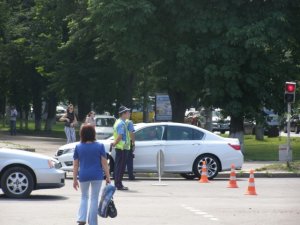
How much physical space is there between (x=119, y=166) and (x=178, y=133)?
163 inches

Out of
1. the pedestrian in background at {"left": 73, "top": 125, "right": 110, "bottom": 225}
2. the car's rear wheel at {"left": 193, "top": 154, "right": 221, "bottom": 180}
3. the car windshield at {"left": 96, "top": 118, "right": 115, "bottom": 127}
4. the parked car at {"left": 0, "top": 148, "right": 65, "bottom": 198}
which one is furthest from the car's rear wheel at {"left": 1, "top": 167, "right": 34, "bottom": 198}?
the car windshield at {"left": 96, "top": 118, "right": 115, "bottom": 127}

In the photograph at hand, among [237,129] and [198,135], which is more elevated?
[237,129]

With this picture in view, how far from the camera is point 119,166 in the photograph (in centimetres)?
1964

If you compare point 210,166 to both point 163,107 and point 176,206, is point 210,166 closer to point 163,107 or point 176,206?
point 176,206

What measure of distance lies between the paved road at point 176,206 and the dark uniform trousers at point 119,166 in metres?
0.36

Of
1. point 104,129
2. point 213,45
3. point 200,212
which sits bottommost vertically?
point 200,212

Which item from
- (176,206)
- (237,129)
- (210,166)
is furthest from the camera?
(237,129)

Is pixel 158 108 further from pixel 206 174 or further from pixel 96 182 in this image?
pixel 96 182

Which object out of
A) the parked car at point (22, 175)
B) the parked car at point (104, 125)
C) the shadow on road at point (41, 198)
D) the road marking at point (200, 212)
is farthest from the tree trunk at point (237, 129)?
the road marking at point (200, 212)

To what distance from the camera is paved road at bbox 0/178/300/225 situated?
13.9 meters

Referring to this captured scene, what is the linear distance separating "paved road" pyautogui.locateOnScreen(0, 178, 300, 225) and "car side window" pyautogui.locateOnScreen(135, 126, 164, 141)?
214 centimetres

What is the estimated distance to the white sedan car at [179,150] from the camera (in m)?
23.2

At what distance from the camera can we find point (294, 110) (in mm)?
47906

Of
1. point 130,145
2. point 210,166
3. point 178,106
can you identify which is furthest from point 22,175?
point 178,106
